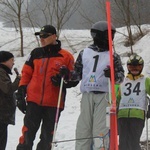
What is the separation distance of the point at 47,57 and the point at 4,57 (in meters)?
0.62

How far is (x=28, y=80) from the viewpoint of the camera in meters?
4.08

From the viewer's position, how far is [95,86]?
136 inches

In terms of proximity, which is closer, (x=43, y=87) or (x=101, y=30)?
(x=101, y=30)

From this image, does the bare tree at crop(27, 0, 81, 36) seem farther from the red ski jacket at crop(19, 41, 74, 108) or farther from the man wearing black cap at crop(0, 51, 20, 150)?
the red ski jacket at crop(19, 41, 74, 108)

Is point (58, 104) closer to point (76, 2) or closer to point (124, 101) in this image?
point (124, 101)

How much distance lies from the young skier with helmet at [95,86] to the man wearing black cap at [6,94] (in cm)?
100

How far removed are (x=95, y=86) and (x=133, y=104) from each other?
2.79 feet

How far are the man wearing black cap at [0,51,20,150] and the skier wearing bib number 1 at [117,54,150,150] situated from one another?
1.37 meters

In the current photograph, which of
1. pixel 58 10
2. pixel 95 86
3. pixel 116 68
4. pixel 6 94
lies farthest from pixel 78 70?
pixel 58 10

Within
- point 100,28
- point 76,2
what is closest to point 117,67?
point 100,28

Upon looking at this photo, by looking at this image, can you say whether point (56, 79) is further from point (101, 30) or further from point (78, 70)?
point (101, 30)

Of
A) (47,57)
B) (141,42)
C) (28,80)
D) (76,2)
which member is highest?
(76,2)

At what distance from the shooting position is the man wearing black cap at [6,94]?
4.02 meters

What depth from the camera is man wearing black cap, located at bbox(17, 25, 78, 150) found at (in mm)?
3916
